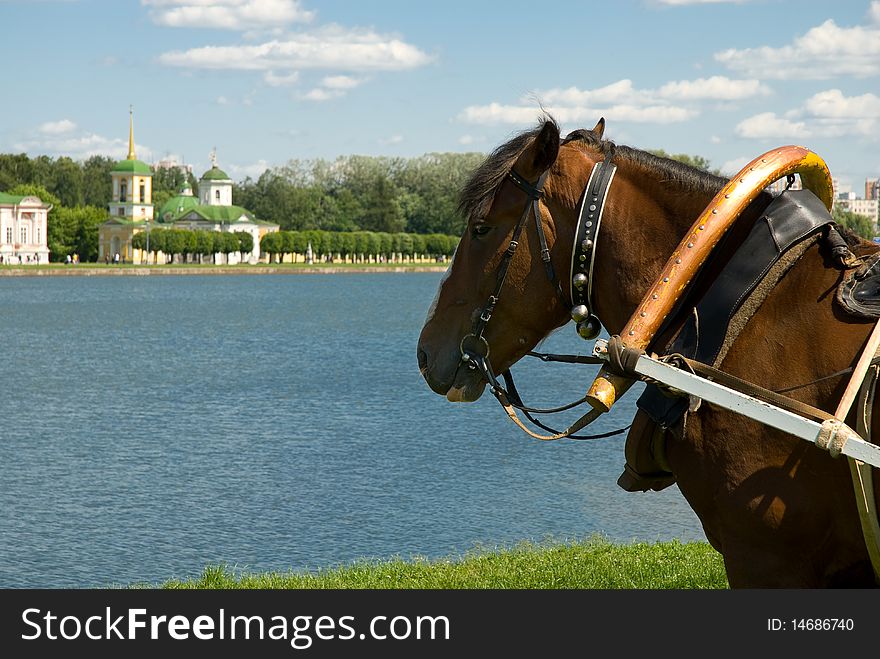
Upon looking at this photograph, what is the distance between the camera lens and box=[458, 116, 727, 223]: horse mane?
3998mm

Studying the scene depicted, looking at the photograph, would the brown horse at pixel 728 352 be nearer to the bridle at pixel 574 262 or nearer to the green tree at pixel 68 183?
the bridle at pixel 574 262

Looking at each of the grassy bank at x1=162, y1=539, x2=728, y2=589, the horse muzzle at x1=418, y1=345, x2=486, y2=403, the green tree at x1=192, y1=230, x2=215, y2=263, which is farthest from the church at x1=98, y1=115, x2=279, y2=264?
the horse muzzle at x1=418, y1=345, x2=486, y2=403

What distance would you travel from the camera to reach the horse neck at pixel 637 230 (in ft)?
12.9

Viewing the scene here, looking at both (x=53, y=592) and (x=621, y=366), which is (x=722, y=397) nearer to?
(x=621, y=366)

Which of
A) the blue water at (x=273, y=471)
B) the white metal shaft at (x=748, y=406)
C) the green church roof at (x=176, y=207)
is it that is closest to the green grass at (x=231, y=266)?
the green church roof at (x=176, y=207)

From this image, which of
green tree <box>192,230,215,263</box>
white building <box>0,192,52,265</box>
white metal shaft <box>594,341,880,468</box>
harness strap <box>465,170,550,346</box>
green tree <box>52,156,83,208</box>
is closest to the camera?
white metal shaft <box>594,341,880,468</box>

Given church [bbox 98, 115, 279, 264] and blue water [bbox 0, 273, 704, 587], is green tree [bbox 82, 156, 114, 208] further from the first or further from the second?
blue water [bbox 0, 273, 704, 587]

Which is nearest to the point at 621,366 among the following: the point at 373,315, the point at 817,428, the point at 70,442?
the point at 817,428

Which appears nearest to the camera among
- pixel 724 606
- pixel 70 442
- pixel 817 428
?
pixel 817 428

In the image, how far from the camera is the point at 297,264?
15550 cm

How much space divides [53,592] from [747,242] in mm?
3033

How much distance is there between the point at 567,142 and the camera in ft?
13.6

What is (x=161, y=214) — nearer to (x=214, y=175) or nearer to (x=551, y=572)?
(x=214, y=175)

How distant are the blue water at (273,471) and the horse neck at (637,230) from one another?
30.4ft
